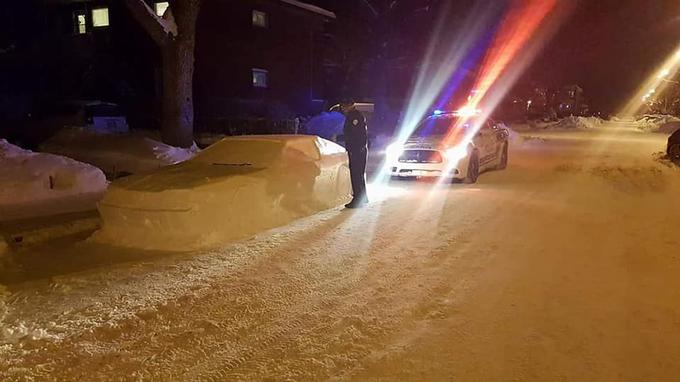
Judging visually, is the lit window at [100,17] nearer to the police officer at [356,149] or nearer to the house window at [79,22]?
the house window at [79,22]

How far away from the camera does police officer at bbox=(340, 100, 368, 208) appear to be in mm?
9688

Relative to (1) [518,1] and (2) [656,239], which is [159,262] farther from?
(1) [518,1]

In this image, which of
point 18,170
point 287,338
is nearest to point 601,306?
point 287,338

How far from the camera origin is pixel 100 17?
24.8 metres

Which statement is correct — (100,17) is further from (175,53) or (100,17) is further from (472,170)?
(472,170)

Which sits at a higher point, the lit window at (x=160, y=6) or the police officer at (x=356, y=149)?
the lit window at (x=160, y=6)

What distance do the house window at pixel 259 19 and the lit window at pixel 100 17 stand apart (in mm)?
6332

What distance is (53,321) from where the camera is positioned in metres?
4.83

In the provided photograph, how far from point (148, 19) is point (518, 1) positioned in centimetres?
2755

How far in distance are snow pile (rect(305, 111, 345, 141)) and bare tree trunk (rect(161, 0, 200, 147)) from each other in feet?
25.3

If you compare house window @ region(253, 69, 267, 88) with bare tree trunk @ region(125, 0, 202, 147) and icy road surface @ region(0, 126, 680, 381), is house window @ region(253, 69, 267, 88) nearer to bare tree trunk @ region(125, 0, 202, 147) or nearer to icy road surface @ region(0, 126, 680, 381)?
bare tree trunk @ region(125, 0, 202, 147)

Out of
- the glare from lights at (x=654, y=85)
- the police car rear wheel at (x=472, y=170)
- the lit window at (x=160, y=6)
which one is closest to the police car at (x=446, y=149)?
the police car rear wheel at (x=472, y=170)

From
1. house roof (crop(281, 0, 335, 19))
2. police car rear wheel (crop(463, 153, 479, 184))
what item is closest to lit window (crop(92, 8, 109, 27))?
house roof (crop(281, 0, 335, 19))

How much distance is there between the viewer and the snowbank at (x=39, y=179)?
1041 centimetres
